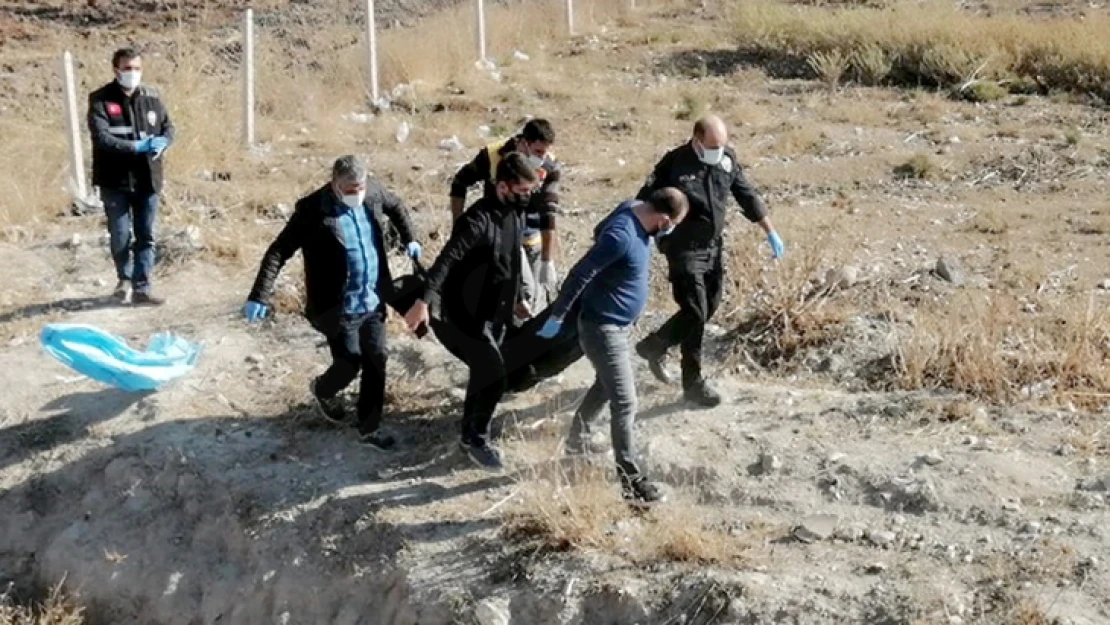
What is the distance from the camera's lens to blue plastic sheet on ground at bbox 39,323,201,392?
6.86 metres

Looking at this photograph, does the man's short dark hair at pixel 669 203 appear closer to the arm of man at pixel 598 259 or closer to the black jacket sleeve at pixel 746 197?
the arm of man at pixel 598 259

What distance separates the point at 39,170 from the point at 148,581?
530 cm

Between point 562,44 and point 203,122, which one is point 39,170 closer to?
point 203,122

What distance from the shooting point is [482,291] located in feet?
19.5

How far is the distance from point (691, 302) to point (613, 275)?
96 centimetres

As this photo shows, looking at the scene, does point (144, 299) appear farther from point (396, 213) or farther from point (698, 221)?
point (698, 221)

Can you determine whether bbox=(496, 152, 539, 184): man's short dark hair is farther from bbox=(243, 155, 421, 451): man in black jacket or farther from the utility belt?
the utility belt

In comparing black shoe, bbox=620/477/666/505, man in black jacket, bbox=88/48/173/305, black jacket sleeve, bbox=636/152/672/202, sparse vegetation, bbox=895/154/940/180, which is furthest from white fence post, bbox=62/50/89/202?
sparse vegetation, bbox=895/154/940/180

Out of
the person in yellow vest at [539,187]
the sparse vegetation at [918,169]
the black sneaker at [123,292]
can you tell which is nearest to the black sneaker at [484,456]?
the person in yellow vest at [539,187]

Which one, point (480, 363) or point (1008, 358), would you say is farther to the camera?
point (1008, 358)

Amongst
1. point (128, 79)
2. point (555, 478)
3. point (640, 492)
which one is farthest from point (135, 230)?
point (640, 492)

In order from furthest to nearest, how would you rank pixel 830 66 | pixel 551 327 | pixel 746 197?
pixel 830 66 → pixel 746 197 → pixel 551 327

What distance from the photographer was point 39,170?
10570 millimetres

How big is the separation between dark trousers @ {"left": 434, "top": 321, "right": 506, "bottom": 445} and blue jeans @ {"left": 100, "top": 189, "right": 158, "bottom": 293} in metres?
2.61
